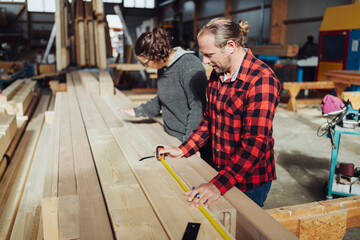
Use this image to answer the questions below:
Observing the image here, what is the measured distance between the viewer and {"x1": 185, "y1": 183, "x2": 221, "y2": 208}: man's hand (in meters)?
1.41

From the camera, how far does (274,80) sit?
1.54 meters

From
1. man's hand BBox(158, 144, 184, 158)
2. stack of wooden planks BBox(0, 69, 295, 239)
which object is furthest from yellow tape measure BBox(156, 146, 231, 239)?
man's hand BBox(158, 144, 184, 158)

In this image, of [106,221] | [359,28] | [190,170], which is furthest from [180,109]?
[359,28]

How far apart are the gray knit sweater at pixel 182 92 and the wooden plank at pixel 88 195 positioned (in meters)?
0.67

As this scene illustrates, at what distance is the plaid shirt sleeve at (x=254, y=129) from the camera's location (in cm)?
150

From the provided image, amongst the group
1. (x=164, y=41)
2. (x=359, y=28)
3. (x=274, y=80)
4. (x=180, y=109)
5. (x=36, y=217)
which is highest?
(x=359, y=28)

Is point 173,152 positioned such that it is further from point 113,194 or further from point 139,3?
point 139,3

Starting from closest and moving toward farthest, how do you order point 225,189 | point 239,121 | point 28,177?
point 225,189 < point 239,121 < point 28,177

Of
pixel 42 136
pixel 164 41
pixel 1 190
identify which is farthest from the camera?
pixel 42 136

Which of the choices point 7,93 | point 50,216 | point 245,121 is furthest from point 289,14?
point 50,216

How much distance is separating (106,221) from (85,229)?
9 centimetres

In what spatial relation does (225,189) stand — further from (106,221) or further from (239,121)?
(106,221)

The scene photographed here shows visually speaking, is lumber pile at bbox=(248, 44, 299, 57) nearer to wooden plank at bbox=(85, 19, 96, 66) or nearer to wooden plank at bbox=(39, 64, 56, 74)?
wooden plank at bbox=(85, 19, 96, 66)

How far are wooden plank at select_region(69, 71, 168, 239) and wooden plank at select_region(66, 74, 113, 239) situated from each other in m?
0.03
